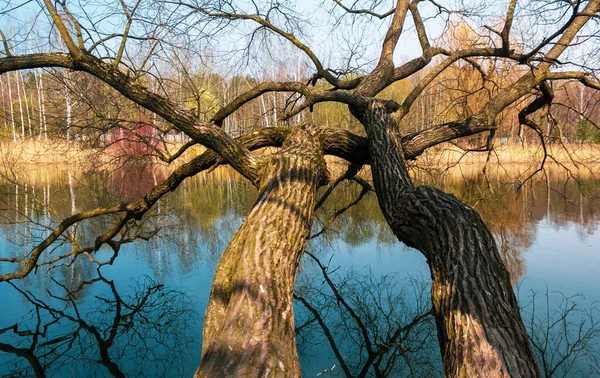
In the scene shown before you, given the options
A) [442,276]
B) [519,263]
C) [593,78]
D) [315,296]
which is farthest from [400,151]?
[519,263]

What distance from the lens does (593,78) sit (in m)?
4.48

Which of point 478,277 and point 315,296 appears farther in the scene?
point 315,296

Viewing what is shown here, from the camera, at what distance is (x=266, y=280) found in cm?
192

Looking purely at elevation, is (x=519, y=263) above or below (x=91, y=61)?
below

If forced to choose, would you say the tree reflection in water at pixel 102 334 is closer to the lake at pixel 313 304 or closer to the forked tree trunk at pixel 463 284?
the lake at pixel 313 304

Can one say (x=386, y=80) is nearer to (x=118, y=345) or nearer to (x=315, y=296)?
(x=315, y=296)

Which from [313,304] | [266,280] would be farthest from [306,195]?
[313,304]

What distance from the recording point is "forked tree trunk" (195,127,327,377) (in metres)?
A: 1.50

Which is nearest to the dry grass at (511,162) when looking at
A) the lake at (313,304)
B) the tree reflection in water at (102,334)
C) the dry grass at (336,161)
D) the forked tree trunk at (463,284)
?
the dry grass at (336,161)

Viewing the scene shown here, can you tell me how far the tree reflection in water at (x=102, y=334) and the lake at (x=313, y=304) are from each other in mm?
11

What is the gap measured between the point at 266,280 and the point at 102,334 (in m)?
2.82

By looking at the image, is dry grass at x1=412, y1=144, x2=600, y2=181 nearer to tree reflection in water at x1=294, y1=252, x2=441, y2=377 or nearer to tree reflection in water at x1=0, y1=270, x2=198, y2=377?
tree reflection in water at x1=294, y1=252, x2=441, y2=377

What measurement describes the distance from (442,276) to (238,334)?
105 cm

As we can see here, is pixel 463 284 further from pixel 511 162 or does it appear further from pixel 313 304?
pixel 511 162
